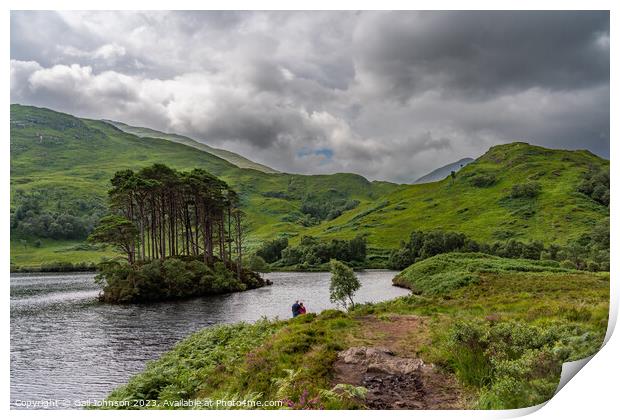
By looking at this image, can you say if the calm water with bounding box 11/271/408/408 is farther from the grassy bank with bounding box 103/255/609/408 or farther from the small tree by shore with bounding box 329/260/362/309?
the small tree by shore with bounding box 329/260/362/309

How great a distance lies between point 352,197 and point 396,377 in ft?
48.2

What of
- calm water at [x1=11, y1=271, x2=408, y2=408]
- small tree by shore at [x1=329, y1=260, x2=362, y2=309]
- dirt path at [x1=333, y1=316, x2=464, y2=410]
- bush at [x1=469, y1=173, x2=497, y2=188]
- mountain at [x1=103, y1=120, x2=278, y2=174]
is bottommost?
calm water at [x1=11, y1=271, x2=408, y2=408]

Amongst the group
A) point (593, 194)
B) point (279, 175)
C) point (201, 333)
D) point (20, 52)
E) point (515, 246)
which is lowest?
point (201, 333)

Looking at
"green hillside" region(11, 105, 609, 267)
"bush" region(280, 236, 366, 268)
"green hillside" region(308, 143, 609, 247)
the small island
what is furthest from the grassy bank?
"bush" region(280, 236, 366, 268)

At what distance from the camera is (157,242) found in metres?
30.9

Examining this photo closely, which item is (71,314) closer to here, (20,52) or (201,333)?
(201,333)

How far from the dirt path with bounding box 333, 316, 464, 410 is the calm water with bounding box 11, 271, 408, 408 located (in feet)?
22.4

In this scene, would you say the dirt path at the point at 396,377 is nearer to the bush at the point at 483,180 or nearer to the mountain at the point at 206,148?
the mountain at the point at 206,148

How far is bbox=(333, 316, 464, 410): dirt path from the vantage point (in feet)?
27.7

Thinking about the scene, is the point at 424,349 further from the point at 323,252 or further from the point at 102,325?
the point at 102,325

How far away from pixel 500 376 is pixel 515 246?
15082 mm

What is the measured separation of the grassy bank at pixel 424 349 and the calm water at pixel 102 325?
5.77ft

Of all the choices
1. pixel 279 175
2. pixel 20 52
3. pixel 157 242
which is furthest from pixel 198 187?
pixel 157 242

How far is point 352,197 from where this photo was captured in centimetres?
2316
